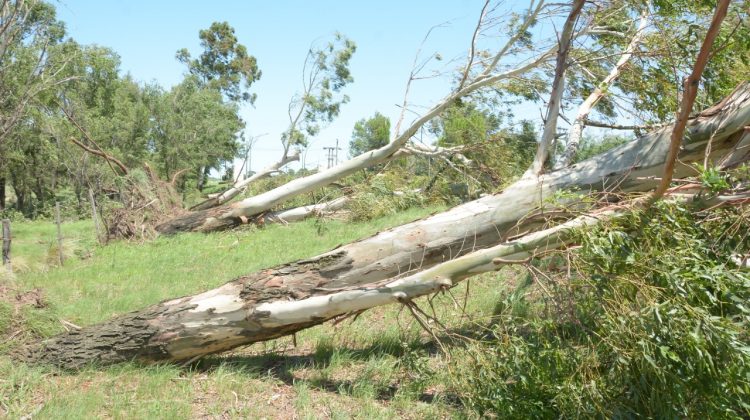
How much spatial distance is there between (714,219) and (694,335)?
146 cm

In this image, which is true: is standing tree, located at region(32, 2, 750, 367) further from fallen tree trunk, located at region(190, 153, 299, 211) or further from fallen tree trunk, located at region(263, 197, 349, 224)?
fallen tree trunk, located at region(190, 153, 299, 211)

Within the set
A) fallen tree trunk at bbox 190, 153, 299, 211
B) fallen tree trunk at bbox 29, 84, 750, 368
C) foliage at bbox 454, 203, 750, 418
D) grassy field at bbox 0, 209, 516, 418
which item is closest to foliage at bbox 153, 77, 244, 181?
fallen tree trunk at bbox 190, 153, 299, 211

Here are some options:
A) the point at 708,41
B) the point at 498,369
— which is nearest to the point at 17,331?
the point at 498,369

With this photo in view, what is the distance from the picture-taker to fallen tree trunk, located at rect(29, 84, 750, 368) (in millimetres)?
5668

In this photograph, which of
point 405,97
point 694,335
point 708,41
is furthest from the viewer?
point 405,97

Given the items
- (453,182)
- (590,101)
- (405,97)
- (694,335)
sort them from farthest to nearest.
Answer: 1. (453,182)
2. (405,97)
3. (590,101)
4. (694,335)

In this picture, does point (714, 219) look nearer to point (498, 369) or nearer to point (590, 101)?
point (498, 369)

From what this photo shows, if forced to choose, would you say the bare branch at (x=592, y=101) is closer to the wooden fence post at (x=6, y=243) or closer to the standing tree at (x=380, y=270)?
the standing tree at (x=380, y=270)

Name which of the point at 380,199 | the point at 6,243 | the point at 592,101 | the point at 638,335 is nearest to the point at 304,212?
the point at 380,199

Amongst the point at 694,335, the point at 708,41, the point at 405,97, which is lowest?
the point at 694,335

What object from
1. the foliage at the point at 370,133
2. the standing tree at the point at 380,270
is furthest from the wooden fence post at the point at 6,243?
the foliage at the point at 370,133

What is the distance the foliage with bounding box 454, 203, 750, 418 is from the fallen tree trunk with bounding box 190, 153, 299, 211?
13400 millimetres

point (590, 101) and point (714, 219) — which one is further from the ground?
point (590, 101)

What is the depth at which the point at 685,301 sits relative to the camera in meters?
3.97
